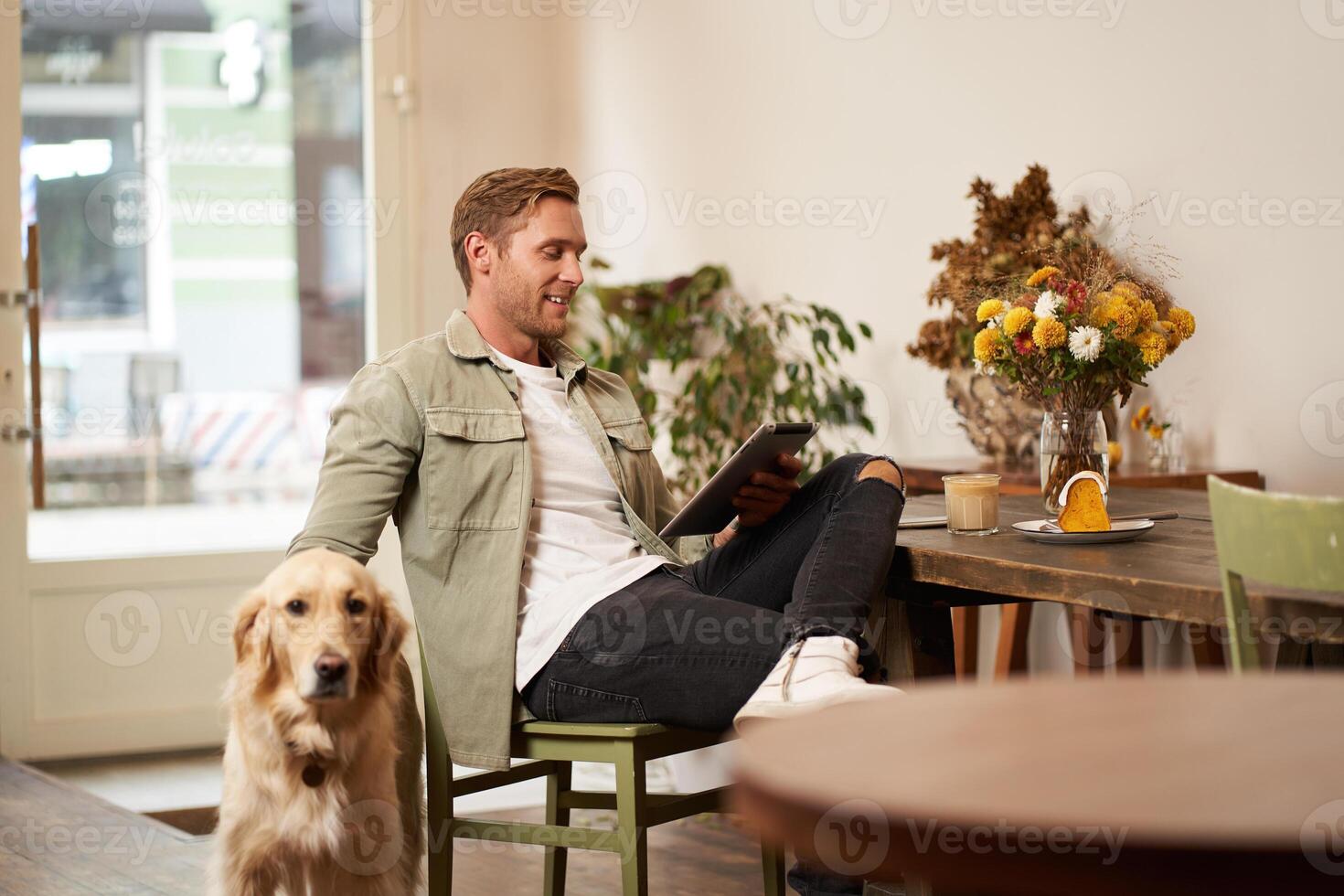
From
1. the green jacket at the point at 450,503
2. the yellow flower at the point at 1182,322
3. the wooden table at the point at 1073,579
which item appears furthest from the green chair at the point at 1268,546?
the green jacket at the point at 450,503

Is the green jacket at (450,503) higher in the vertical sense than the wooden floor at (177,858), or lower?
higher

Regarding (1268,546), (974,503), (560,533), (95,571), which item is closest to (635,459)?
(560,533)

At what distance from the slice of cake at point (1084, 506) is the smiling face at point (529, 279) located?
0.79m

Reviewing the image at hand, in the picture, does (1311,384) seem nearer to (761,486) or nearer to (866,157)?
(761,486)

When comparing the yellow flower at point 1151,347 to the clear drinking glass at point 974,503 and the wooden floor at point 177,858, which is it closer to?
the clear drinking glass at point 974,503

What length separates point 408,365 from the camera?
82.4 inches

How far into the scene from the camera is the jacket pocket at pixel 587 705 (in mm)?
1919

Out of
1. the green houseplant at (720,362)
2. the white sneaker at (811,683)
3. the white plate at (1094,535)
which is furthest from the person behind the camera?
the green houseplant at (720,362)

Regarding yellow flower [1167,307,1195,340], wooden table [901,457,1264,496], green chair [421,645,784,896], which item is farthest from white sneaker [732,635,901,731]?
wooden table [901,457,1264,496]

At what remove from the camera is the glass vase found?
6.59ft

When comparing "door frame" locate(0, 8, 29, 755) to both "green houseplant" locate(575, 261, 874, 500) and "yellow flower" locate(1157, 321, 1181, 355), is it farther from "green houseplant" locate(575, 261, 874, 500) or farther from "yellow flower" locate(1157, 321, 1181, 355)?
"yellow flower" locate(1157, 321, 1181, 355)

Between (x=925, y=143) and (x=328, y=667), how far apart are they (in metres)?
2.30

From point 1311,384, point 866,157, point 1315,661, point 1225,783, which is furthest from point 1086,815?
point 866,157

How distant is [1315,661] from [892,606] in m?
0.67
